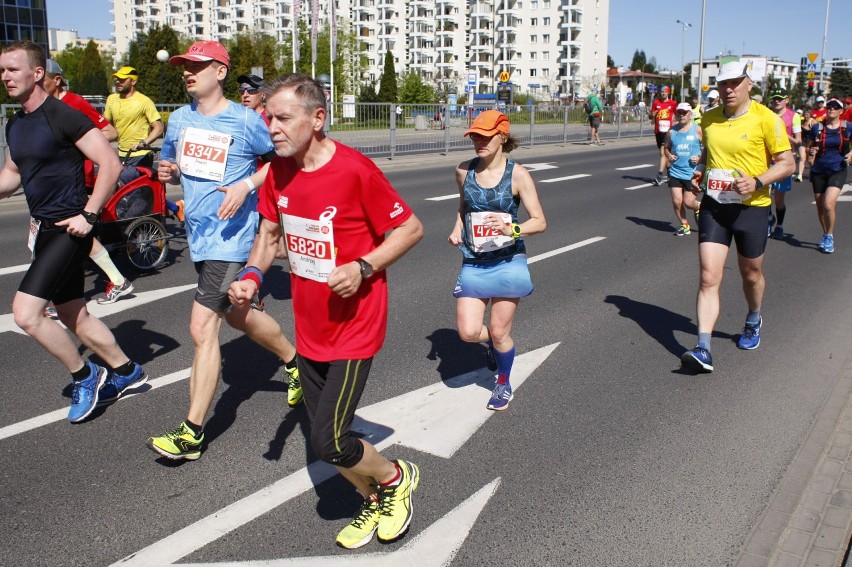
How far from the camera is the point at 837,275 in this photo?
9367mm

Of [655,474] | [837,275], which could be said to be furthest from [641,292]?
[655,474]

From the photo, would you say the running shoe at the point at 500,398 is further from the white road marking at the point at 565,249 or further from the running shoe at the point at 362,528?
the white road marking at the point at 565,249

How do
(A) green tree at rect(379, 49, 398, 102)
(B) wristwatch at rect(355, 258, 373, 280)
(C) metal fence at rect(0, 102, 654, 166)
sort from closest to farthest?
(B) wristwatch at rect(355, 258, 373, 280) → (C) metal fence at rect(0, 102, 654, 166) → (A) green tree at rect(379, 49, 398, 102)

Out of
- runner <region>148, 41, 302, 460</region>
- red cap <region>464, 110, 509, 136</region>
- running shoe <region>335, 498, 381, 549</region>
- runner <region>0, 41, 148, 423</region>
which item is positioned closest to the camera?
running shoe <region>335, 498, 381, 549</region>

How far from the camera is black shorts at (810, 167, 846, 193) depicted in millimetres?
10594

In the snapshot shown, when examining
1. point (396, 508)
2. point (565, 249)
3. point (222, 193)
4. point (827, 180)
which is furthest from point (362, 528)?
point (827, 180)

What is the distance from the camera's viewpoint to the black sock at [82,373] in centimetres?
477

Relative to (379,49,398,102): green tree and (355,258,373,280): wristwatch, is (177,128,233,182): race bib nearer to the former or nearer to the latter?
(355,258,373,280): wristwatch

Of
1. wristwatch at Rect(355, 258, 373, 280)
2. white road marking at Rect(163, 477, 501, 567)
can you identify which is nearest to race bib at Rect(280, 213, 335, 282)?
wristwatch at Rect(355, 258, 373, 280)

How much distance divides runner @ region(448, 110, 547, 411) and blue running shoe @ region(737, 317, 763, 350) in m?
2.45

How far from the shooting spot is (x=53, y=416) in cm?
484

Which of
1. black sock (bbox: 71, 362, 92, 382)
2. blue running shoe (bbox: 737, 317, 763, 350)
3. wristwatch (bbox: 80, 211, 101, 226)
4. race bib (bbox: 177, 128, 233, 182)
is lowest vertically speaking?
blue running shoe (bbox: 737, 317, 763, 350)

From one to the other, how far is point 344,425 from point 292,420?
1.66 m

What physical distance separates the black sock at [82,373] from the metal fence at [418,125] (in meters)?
11.6
